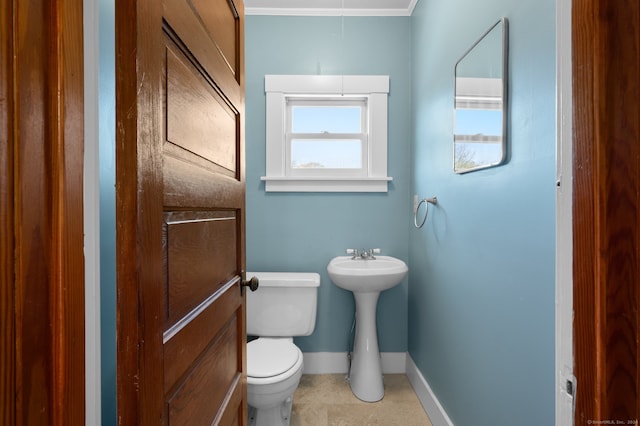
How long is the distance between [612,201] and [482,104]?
0.91 m

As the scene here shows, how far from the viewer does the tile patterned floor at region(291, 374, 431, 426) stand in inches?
62.8

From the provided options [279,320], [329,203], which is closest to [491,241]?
[329,203]

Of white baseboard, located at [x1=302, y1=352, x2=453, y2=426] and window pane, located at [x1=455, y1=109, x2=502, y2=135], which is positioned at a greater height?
window pane, located at [x1=455, y1=109, x2=502, y2=135]

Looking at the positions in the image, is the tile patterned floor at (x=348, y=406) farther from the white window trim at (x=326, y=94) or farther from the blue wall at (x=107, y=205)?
the blue wall at (x=107, y=205)

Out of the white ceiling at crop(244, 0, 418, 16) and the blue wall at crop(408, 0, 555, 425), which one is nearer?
the blue wall at crop(408, 0, 555, 425)

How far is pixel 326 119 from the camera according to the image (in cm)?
214

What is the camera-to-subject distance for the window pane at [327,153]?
2115mm

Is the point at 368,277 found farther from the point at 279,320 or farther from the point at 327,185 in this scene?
the point at 327,185

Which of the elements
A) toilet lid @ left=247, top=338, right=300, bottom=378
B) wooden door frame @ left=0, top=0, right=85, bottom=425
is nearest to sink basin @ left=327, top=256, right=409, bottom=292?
toilet lid @ left=247, top=338, right=300, bottom=378

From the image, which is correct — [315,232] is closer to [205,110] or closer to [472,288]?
[472,288]

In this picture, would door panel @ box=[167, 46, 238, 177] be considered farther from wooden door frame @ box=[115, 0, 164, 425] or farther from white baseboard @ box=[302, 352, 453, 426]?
white baseboard @ box=[302, 352, 453, 426]

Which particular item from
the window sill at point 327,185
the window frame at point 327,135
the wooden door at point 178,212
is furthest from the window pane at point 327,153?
the wooden door at point 178,212

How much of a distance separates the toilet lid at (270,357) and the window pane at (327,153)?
1.15 meters

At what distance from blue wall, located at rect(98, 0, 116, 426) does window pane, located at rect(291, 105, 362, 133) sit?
5.59 ft
